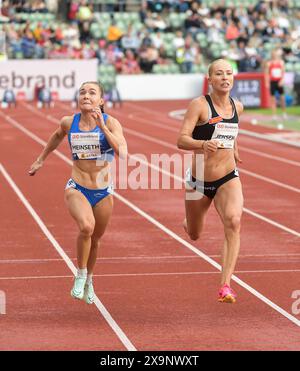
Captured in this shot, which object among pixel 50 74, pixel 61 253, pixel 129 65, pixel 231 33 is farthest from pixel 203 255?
pixel 231 33

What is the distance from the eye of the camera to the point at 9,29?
127 ft

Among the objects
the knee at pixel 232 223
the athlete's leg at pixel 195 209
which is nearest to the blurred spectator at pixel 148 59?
the athlete's leg at pixel 195 209

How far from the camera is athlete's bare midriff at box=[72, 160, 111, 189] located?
29.9 feet

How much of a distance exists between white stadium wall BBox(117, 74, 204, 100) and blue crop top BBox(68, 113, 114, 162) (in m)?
30.6

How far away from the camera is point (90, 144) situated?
9055 mm

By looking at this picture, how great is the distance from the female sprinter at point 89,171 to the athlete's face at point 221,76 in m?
0.87

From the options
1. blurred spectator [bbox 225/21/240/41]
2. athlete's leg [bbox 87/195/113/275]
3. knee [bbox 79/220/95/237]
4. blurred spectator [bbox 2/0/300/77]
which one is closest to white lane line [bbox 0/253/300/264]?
athlete's leg [bbox 87/195/113/275]

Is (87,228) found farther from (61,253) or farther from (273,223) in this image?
(273,223)

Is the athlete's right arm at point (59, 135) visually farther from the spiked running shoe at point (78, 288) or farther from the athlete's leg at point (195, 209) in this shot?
the athlete's leg at point (195, 209)

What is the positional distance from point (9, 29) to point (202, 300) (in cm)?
3030

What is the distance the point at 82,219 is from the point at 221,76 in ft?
5.29

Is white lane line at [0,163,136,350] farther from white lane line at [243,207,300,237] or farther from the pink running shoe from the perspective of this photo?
white lane line at [243,207,300,237]
